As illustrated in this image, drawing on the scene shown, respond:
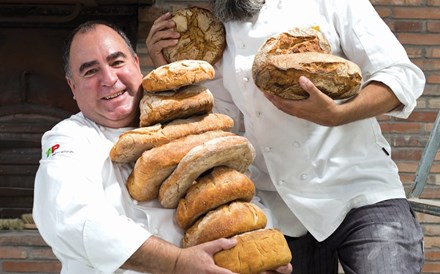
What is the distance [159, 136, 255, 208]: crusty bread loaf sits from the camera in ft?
4.00

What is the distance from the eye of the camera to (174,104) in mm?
1314

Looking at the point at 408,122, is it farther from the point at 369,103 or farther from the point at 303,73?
the point at 303,73

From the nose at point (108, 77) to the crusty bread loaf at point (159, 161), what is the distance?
0.25 metres

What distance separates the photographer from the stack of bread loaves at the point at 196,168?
1215 mm

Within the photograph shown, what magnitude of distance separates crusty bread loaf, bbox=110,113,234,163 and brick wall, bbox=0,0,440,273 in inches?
66.6

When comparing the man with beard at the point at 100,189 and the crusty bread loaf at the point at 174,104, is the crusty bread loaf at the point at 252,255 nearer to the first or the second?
the man with beard at the point at 100,189

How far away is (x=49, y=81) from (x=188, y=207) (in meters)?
1.87

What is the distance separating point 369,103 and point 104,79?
0.61 m

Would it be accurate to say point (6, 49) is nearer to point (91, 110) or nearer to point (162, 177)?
point (91, 110)

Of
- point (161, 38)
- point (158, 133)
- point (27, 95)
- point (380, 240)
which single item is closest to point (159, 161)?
point (158, 133)

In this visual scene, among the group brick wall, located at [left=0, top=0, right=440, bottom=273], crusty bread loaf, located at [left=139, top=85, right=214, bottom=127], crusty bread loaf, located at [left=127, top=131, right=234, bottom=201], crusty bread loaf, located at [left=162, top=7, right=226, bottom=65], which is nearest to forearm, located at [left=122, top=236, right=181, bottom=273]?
crusty bread loaf, located at [left=127, top=131, right=234, bottom=201]

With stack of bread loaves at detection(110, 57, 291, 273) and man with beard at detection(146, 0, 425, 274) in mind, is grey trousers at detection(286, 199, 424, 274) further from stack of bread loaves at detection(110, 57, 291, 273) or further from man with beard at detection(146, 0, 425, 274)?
stack of bread loaves at detection(110, 57, 291, 273)

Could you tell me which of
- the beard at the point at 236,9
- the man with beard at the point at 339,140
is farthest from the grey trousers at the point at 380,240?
the beard at the point at 236,9

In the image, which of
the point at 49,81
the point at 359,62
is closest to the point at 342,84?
the point at 359,62
